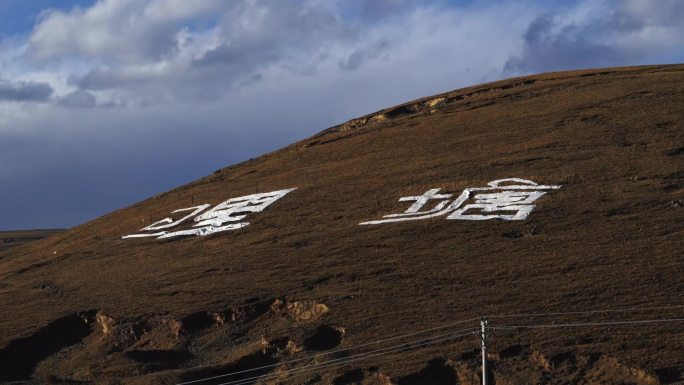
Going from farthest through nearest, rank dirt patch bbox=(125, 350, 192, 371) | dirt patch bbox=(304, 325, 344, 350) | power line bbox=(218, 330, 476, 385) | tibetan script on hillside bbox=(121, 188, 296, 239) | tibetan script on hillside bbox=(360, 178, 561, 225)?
tibetan script on hillside bbox=(121, 188, 296, 239) → tibetan script on hillside bbox=(360, 178, 561, 225) → dirt patch bbox=(125, 350, 192, 371) → dirt patch bbox=(304, 325, 344, 350) → power line bbox=(218, 330, 476, 385)

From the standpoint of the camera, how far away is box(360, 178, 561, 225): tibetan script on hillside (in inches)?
1574

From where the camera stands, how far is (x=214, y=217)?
48031 millimetres

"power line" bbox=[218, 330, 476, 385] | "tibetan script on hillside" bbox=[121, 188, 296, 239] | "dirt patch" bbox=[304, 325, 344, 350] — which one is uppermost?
"tibetan script on hillside" bbox=[121, 188, 296, 239]

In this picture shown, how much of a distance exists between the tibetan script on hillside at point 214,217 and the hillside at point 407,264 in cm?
17

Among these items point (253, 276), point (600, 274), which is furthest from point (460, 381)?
point (253, 276)

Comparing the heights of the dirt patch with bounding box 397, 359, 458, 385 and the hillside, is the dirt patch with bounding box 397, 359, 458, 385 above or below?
below

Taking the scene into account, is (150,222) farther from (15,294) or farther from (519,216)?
(519,216)

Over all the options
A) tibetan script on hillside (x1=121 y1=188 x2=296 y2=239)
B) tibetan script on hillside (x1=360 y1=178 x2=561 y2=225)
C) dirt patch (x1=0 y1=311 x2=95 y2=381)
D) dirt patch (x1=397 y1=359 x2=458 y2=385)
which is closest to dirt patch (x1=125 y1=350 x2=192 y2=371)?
dirt patch (x1=0 y1=311 x2=95 y2=381)

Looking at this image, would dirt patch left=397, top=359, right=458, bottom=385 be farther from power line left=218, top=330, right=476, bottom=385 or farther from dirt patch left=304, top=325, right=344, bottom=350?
dirt patch left=304, top=325, right=344, bottom=350

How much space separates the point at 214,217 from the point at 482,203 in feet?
45.4

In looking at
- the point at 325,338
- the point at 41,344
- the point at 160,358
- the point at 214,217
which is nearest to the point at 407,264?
the point at 325,338

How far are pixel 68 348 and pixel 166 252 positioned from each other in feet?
29.0

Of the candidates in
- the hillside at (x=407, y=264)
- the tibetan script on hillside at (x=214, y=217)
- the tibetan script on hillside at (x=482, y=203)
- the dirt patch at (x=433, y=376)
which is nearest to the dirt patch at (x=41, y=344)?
the hillside at (x=407, y=264)

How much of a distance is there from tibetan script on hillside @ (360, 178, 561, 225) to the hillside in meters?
0.12
